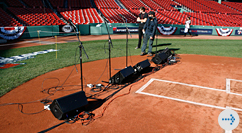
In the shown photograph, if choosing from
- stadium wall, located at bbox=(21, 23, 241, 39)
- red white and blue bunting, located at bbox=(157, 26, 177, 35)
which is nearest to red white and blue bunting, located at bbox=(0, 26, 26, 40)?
stadium wall, located at bbox=(21, 23, 241, 39)

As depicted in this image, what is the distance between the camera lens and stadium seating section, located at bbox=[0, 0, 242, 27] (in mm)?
22609

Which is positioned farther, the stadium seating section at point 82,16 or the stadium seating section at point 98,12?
the stadium seating section at point 82,16

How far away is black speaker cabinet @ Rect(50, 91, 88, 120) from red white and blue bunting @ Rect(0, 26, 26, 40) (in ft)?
53.9

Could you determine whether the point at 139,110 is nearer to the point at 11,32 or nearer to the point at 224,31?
the point at 11,32

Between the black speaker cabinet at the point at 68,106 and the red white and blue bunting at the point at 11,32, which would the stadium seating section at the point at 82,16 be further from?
the black speaker cabinet at the point at 68,106

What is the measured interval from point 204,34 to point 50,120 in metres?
24.9

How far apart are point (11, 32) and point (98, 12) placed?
48.3ft

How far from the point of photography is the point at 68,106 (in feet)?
14.2

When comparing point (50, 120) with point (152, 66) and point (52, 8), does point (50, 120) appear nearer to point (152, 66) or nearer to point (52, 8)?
point (152, 66)

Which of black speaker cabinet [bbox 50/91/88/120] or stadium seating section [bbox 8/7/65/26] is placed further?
stadium seating section [bbox 8/7/65/26]

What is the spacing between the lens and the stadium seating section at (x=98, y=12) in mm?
22609

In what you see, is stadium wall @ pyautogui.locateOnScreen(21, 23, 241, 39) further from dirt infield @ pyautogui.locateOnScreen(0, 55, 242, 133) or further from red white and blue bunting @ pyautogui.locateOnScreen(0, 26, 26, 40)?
dirt infield @ pyautogui.locateOnScreen(0, 55, 242, 133)

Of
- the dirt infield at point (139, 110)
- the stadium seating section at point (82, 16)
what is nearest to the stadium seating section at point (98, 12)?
the stadium seating section at point (82, 16)

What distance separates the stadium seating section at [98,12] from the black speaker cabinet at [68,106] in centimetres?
1919
